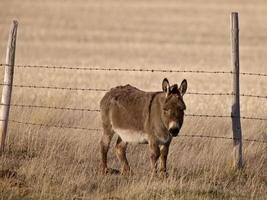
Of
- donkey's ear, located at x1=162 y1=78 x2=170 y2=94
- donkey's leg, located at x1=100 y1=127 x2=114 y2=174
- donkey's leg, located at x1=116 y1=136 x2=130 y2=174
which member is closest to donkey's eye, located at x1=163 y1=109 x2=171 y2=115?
donkey's ear, located at x1=162 y1=78 x2=170 y2=94

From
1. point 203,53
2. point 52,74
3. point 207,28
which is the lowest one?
point 52,74

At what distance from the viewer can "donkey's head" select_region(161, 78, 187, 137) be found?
10.5m

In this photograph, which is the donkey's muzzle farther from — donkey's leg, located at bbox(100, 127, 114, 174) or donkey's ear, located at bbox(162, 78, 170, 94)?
donkey's leg, located at bbox(100, 127, 114, 174)

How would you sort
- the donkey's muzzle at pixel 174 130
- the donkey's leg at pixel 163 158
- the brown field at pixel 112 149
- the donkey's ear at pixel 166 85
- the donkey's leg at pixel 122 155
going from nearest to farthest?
the brown field at pixel 112 149 → the donkey's muzzle at pixel 174 130 → the donkey's ear at pixel 166 85 → the donkey's leg at pixel 163 158 → the donkey's leg at pixel 122 155

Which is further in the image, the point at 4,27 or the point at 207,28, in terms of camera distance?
the point at 207,28

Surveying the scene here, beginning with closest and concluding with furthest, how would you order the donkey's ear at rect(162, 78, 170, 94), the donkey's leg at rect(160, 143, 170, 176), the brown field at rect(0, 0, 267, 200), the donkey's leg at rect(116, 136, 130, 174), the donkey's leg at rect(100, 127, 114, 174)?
1. the brown field at rect(0, 0, 267, 200)
2. the donkey's ear at rect(162, 78, 170, 94)
3. the donkey's leg at rect(160, 143, 170, 176)
4. the donkey's leg at rect(116, 136, 130, 174)
5. the donkey's leg at rect(100, 127, 114, 174)

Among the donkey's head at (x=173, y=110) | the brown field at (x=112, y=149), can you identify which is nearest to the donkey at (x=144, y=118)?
the donkey's head at (x=173, y=110)

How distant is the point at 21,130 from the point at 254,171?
423 centimetres

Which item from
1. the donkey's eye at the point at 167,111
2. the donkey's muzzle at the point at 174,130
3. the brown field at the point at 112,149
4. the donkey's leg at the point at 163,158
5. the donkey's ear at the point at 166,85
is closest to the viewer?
the brown field at the point at 112,149

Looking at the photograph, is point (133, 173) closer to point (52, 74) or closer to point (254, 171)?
Result: point (254, 171)

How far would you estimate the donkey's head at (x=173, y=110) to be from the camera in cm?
1049

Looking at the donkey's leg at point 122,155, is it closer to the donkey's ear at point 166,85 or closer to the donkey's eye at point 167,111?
the donkey's eye at point 167,111

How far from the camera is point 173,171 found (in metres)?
11.5

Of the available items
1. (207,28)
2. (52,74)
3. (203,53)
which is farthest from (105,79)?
(207,28)
